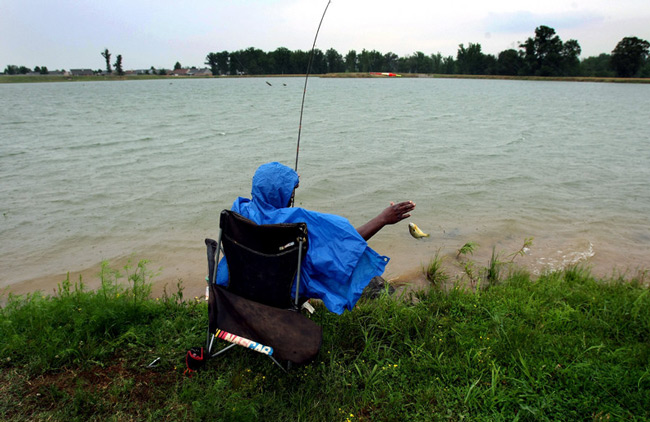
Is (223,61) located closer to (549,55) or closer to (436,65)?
(549,55)

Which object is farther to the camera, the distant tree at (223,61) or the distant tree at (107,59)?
the distant tree at (107,59)

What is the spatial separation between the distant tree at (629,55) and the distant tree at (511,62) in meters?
19.6

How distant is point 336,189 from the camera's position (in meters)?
8.73

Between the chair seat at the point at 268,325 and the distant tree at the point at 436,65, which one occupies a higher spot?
the distant tree at the point at 436,65

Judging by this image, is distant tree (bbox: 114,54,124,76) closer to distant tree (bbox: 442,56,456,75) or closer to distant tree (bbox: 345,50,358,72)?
distant tree (bbox: 345,50,358,72)

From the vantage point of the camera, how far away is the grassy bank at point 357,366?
7.53 ft

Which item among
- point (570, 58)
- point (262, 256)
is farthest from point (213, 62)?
point (570, 58)

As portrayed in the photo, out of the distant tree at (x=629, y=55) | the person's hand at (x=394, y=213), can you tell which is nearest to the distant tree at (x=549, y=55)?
the distant tree at (x=629, y=55)

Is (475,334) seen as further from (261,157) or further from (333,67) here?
(333,67)

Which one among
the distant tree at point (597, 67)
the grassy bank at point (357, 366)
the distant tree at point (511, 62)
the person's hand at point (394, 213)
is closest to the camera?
the grassy bank at point (357, 366)

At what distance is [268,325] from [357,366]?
64 centimetres

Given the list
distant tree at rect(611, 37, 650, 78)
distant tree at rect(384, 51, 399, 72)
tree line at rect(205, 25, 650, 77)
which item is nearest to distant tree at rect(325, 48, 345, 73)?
tree line at rect(205, 25, 650, 77)

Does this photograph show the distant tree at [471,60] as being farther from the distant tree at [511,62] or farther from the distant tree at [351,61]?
the distant tree at [351,61]

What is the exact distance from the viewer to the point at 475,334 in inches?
116
